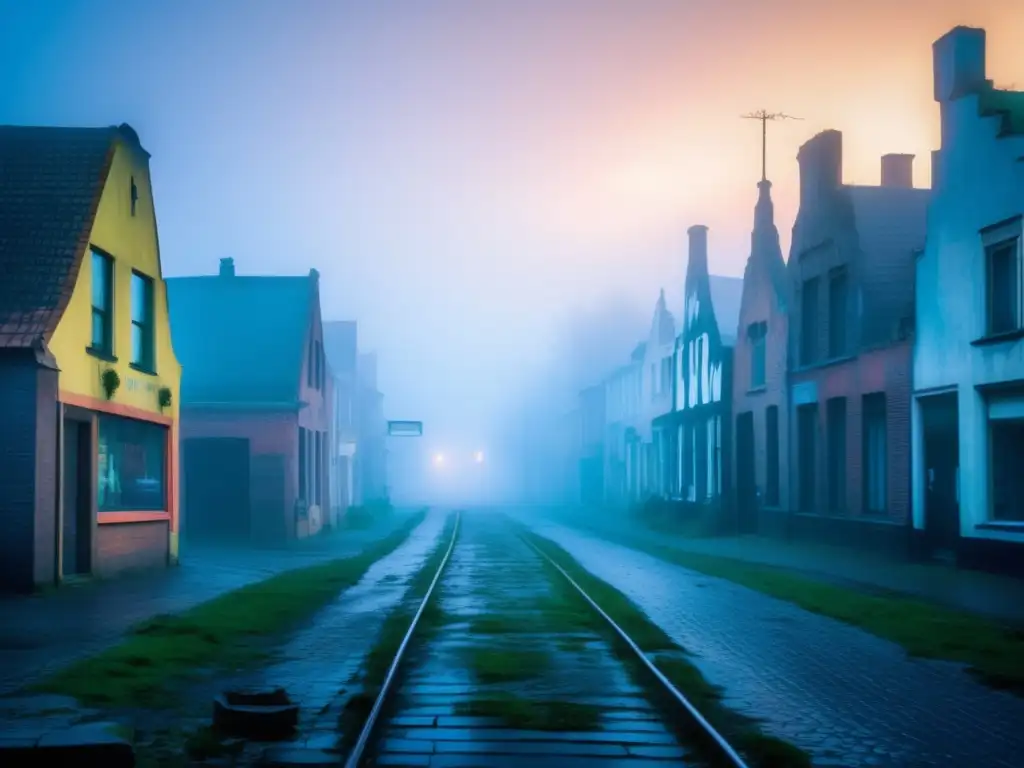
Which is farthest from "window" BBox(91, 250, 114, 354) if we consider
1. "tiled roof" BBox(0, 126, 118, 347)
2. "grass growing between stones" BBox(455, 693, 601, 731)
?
"grass growing between stones" BBox(455, 693, 601, 731)

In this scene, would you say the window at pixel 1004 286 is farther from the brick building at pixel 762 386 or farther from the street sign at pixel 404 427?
the street sign at pixel 404 427

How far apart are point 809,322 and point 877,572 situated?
36.3ft

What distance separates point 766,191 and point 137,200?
20650 mm

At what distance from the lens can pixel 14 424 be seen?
17.4 m

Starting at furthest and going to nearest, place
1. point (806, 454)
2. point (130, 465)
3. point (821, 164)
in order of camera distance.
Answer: point (806, 454) < point (821, 164) < point (130, 465)

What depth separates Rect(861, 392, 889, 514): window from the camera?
26.4m

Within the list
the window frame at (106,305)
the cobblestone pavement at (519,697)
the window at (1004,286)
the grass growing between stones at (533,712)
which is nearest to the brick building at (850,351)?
the window at (1004,286)

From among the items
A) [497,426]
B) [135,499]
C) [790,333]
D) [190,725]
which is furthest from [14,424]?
[497,426]

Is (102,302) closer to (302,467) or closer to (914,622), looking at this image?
(914,622)

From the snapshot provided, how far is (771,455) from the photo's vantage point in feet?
111

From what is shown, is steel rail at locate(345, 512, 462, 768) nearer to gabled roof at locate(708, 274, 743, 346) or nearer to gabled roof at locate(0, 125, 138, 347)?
gabled roof at locate(0, 125, 138, 347)

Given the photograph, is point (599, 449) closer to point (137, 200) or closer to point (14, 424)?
point (137, 200)

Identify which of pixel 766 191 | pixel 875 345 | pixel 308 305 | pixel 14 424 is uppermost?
pixel 766 191

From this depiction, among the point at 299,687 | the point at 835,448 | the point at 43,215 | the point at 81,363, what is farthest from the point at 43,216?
the point at 835,448
